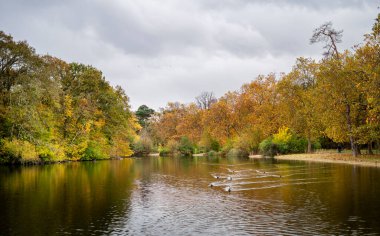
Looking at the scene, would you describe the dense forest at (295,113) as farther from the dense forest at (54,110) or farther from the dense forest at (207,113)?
the dense forest at (54,110)

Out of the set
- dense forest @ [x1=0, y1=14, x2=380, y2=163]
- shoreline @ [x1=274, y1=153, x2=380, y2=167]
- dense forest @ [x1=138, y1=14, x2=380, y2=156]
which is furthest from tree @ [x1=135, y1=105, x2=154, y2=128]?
shoreline @ [x1=274, y1=153, x2=380, y2=167]

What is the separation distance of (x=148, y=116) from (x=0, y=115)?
9755 centimetres

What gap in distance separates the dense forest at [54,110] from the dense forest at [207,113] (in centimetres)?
12

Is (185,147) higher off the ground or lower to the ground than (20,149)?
lower

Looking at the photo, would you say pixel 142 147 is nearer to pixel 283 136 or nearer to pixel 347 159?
pixel 283 136

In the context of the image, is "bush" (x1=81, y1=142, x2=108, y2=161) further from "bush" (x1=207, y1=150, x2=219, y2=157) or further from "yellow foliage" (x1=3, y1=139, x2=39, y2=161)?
"bush" (x1=207, y1=150, x2=219, y2=157)

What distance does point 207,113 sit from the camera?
84.9 metres

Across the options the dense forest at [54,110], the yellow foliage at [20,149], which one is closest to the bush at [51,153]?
the dense forest at [54,110]

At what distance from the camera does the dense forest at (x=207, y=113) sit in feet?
136

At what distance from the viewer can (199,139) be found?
9625cm

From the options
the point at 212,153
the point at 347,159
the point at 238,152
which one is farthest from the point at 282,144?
the point at 212,153

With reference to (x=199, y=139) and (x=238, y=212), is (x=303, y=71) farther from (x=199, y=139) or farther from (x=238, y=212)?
(x=238, y=212)

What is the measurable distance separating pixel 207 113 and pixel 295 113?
89.9 feet

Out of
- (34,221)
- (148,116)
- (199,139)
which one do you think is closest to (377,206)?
(34,221)
